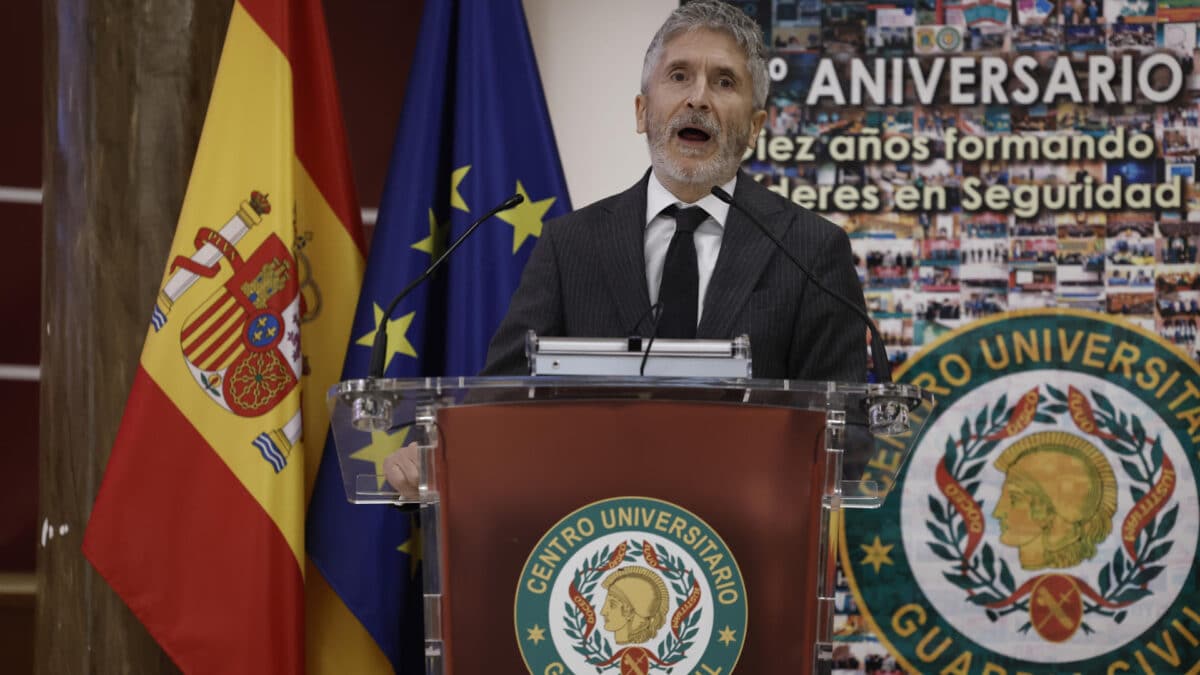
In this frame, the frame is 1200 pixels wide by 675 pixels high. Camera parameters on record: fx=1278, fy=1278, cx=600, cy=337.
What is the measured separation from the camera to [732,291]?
6.50 ft

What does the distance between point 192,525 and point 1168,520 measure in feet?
7.58

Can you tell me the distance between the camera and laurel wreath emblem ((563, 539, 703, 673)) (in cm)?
136

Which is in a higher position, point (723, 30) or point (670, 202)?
point (723, 30)

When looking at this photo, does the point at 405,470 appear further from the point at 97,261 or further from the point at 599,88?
the point at 599,88

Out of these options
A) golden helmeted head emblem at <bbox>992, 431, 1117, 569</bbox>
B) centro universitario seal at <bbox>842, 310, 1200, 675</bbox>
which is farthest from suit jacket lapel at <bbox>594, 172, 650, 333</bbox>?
golden helmeted head emblem at <bbox>992, 431, 1117, 569</bbox>

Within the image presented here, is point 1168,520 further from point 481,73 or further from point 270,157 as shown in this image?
point 270,157

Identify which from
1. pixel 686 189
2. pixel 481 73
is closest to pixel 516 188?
pixel 481 73

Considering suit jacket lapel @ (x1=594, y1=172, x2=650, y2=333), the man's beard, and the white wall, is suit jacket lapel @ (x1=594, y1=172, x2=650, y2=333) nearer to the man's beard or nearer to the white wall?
the man's beard

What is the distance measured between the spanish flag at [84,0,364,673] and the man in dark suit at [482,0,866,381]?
2.61 ft

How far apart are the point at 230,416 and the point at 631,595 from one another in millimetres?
1543

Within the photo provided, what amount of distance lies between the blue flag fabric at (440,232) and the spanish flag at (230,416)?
13cm

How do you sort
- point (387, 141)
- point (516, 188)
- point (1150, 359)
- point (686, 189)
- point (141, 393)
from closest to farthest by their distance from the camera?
1. point (686, 189)
2. point (141, 393)
3. point (516, 188)
4. point (1150, 359)
5. point (387, 141)

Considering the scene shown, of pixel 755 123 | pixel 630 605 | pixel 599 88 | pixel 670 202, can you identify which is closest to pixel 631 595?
pixel 630 605

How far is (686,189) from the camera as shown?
7.20 ft
